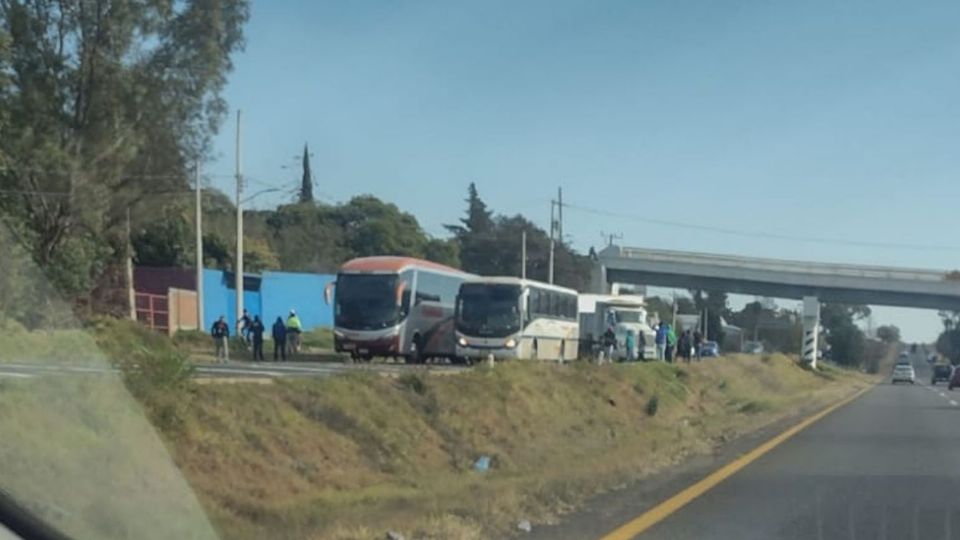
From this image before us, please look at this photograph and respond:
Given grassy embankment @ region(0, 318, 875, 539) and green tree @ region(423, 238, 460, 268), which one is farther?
green tree @ region(423, 238, 460, 268)

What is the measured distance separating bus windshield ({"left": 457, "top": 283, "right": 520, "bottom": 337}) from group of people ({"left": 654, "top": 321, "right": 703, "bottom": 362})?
453 inches

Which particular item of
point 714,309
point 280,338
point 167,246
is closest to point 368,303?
point 280,338

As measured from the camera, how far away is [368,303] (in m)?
40.7

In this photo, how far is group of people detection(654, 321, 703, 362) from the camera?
52250 mm

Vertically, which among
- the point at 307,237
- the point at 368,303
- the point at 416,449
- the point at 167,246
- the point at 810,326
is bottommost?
the point at 810,326

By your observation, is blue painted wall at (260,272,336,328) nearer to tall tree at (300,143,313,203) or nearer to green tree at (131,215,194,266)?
green tree at (131,215,194,266)

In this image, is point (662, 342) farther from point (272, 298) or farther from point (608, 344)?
point (272, 298)

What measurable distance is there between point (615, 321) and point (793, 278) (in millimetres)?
21981

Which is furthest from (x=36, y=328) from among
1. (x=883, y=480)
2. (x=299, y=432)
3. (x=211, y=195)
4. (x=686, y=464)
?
(x=211, y=195)

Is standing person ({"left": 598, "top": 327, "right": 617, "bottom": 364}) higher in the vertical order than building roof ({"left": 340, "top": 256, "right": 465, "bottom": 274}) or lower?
lower

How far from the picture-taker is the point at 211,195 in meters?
52.6

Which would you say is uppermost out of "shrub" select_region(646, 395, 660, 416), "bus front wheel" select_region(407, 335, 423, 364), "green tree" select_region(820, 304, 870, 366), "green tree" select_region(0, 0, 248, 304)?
"green tree" select_region(0, 0, 248, 304)

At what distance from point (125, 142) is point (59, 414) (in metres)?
30.8

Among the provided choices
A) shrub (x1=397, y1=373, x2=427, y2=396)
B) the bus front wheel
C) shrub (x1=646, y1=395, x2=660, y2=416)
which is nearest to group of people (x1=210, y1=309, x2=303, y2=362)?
the bus front wheel
